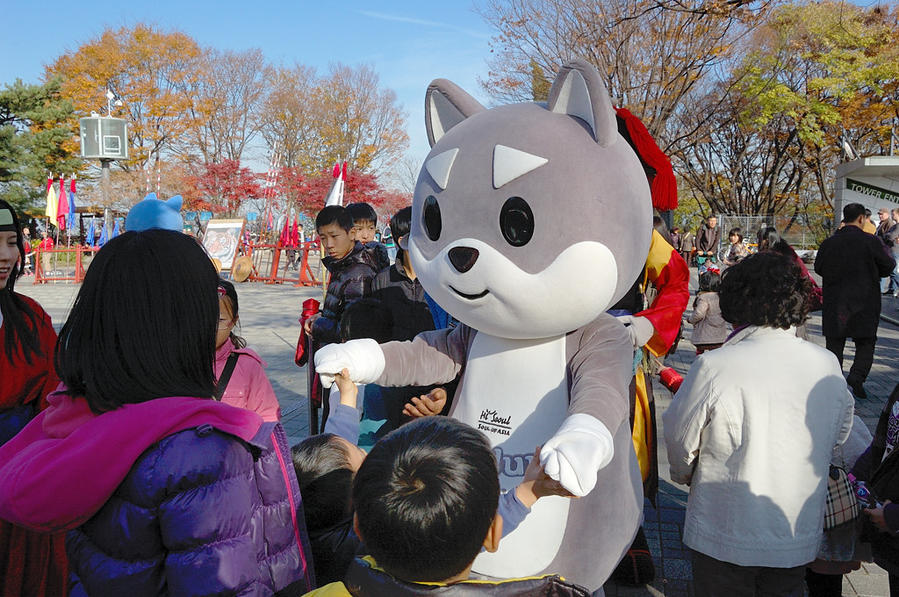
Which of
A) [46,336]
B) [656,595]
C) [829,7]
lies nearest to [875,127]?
[829,7]

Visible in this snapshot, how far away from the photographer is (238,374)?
290cm

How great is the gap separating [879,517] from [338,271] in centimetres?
303

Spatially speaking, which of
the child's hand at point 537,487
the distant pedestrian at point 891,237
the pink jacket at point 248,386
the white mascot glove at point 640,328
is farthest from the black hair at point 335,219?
the distant pedestrian at point 891,237

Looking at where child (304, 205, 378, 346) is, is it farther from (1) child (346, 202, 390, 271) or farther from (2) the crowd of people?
(2) the crowd of people

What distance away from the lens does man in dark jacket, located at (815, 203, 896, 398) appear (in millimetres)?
6371

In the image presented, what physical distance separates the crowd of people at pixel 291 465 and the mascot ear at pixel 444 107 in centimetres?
94

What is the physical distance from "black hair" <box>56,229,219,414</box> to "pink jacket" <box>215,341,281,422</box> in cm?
141

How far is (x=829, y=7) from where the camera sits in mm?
22828

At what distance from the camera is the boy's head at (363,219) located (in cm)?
501

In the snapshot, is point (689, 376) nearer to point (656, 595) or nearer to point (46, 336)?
point (656, 595)

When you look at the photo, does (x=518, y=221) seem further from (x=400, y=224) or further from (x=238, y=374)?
(x=400, y=224)

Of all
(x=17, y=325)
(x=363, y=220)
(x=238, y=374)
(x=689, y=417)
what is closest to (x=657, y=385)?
(x=363, y=220)

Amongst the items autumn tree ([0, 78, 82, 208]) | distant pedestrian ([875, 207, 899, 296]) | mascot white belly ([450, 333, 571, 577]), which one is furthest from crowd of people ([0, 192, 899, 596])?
autumn tree ([0, 78, 82, 208])

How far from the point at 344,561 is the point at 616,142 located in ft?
4.80
